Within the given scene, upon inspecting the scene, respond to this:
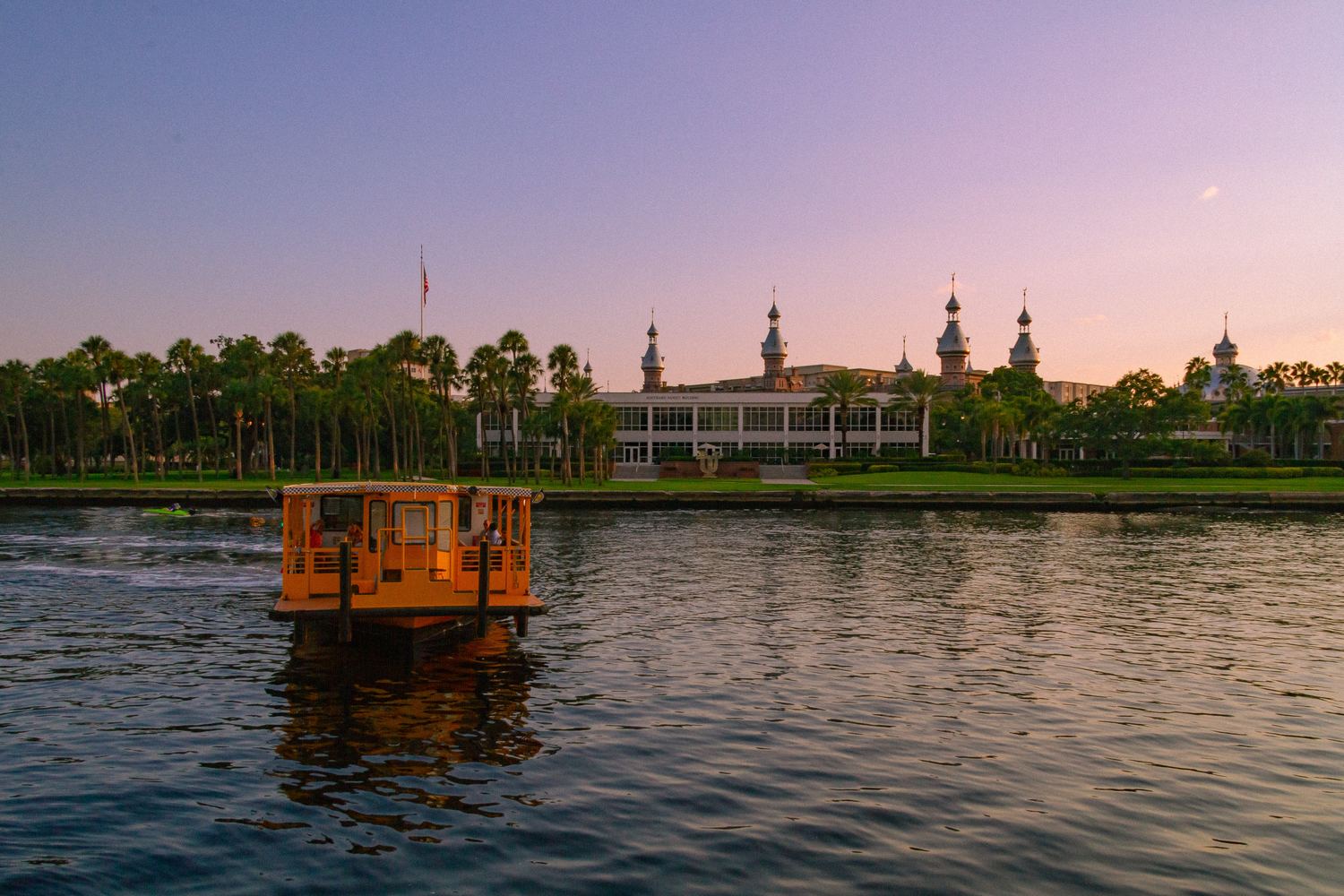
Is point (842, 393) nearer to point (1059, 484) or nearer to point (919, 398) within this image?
point (919, 398)

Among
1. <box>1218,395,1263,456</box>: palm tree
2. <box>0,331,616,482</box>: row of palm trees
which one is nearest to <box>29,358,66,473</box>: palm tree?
<box>0,331,616,482</box>: row of palm trees

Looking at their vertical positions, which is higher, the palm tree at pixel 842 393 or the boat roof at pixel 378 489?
the palm tree at pixel 842 393

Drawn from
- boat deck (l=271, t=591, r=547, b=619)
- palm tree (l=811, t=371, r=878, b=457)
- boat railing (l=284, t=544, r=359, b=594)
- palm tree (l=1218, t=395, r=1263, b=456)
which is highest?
palm tree (l=811, t=371, r=878, b=457)

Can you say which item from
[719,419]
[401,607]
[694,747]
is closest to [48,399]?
[719,419]

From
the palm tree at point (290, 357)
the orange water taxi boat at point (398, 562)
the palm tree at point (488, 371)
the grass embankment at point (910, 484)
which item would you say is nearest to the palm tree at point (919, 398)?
the grass embankment at point (910, 484)

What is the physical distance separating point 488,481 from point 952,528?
53.0 metres

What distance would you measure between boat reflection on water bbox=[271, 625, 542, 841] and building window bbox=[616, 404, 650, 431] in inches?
4621

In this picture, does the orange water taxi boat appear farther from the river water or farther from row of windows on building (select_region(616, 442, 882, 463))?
row of windows on building (select_region(616, 442, 882, 463))

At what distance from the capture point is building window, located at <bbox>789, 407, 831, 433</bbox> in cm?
13950

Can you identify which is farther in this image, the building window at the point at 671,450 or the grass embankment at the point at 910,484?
the building window at the point at 671,450

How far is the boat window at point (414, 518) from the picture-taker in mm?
A: 24203

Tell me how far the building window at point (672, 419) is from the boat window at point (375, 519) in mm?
117686

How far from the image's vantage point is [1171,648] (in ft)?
83.7

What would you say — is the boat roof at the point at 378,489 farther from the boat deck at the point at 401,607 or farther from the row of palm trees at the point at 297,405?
the row of palm trees at the point at 297,405
